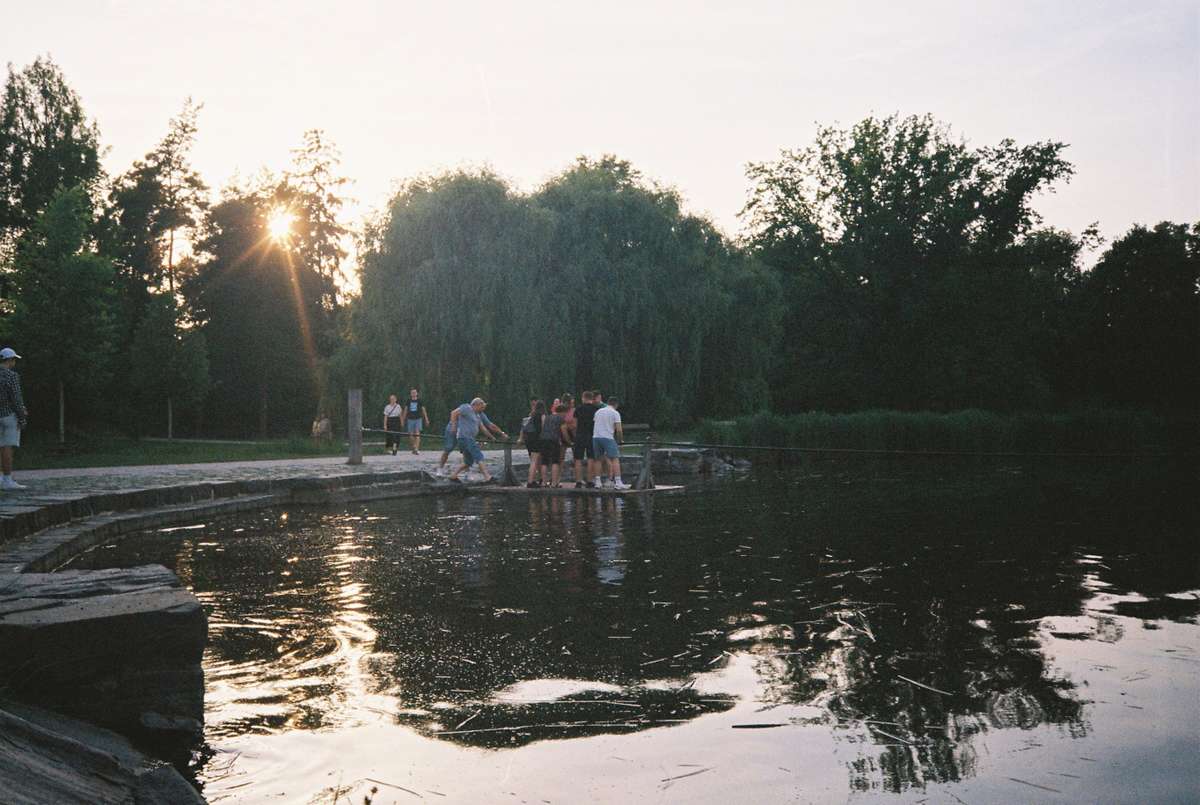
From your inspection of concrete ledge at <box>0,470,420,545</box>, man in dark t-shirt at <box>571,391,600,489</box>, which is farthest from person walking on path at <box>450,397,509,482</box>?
man in dark t-shirt at <box>571,391,600,489</box>

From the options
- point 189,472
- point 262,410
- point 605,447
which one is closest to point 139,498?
point 189,472

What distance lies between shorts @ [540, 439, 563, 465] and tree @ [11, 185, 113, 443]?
15.2 meters

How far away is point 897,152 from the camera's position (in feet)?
167

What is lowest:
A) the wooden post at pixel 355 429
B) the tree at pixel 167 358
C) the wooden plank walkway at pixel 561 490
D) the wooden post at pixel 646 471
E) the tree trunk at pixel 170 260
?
the wooden plank walkway at pixel 561 490

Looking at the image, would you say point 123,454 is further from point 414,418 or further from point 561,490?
point 561,490

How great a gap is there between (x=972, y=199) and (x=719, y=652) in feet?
158

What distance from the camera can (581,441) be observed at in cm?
1927

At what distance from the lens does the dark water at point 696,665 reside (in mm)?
3920

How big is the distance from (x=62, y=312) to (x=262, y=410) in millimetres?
22722

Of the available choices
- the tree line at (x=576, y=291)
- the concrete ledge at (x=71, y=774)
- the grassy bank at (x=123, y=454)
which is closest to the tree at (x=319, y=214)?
the tree line at (x=576, y=291)

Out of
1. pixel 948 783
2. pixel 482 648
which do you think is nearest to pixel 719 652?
pixel 482 648

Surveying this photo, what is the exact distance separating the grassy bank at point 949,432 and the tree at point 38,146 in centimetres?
2992

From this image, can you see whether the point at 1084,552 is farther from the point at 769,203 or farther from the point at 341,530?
the point at 769,203

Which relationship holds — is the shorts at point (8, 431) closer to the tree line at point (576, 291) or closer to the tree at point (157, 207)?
the tree line at point (576, 291)
